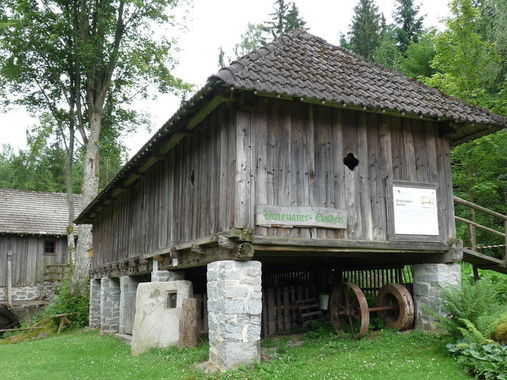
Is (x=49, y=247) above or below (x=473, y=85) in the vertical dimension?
below

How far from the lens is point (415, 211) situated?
9.04 meters

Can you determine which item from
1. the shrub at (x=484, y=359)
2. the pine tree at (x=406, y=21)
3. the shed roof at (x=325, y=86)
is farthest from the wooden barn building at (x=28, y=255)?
the pine tree at (x=406, y=21)

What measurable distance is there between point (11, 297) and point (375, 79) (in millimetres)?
21467

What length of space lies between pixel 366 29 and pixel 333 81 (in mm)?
27180

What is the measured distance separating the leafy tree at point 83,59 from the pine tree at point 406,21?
18.5 m

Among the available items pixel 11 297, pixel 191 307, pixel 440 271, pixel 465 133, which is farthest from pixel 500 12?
pixel 11 297

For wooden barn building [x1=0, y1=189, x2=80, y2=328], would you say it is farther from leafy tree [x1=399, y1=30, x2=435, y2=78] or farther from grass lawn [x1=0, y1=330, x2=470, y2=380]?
leafy tree [x1=399, y1=30, x2=435, y2=78]

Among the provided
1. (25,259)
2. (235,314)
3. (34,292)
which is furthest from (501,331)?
(25,259)

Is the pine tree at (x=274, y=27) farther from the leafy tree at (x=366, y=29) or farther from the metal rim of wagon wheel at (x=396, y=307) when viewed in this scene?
the metal rim of wagon wheel at (x=396, y=307)

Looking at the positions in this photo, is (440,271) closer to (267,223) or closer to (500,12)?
(267,223)

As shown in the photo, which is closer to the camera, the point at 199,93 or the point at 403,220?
the point at 199,93

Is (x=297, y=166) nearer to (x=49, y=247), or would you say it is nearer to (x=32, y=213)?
(x=49, y=247)

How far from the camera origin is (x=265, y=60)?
8.26m

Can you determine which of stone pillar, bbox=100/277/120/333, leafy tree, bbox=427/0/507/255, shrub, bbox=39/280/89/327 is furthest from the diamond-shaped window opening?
shrub, bbox=39/280/89/327
